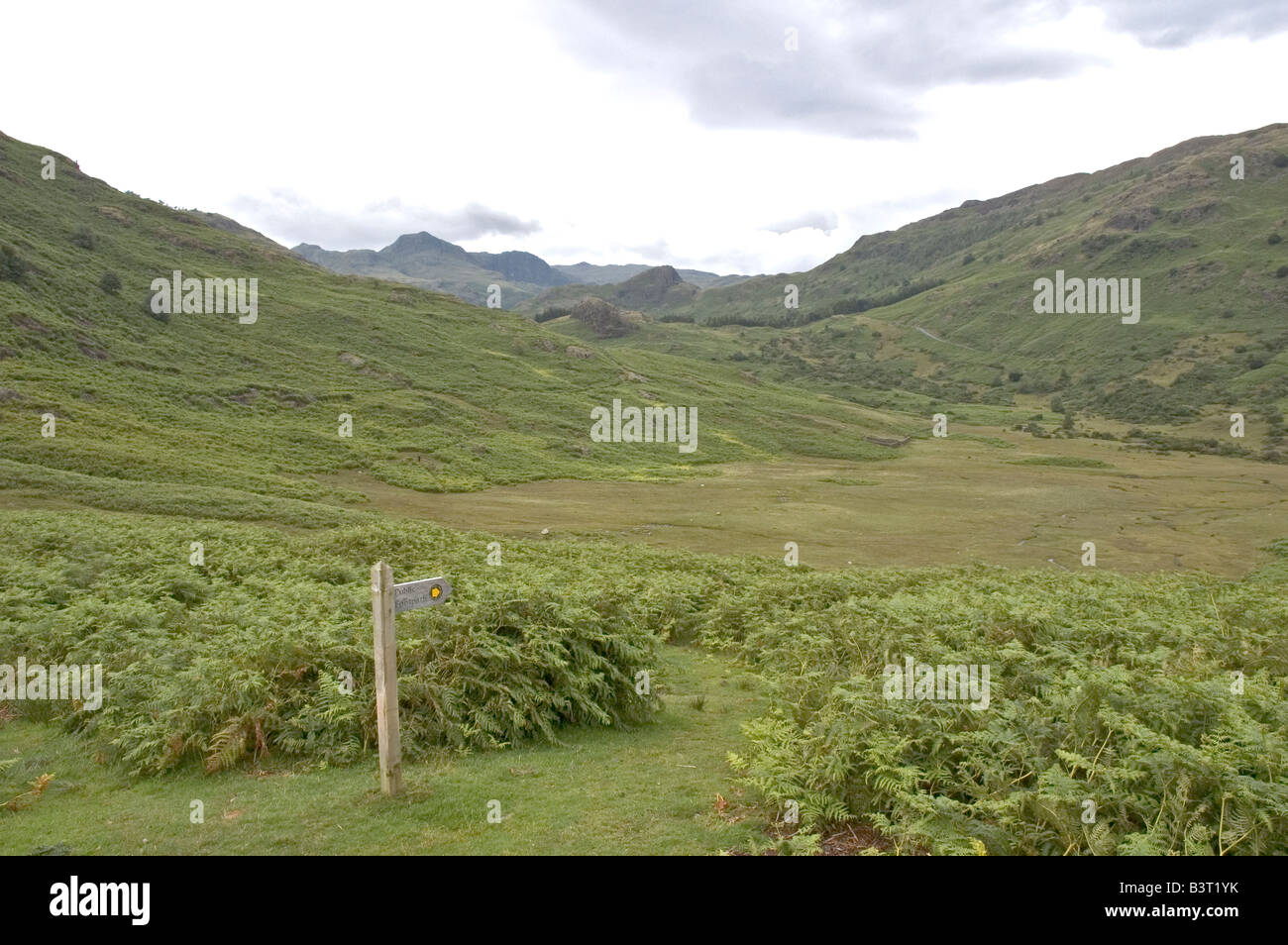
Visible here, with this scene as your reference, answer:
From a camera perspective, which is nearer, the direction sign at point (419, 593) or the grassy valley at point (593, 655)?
the grassy valley at point (593, 655)

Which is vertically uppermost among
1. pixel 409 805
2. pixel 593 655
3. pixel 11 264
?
pixel 11 264

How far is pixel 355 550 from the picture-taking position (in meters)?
25.8

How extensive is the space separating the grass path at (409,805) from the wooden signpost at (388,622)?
0.91 meters

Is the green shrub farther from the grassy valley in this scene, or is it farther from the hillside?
the grassy valley

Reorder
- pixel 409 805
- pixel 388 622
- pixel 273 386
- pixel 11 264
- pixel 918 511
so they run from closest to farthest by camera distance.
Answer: pixel 388 622
pixel 409 805
pixel 918 511
pixel 11 264
pixel 273 386

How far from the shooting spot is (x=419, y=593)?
8.91m

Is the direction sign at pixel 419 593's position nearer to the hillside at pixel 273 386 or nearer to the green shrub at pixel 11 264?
the hillside at pixel 273 386

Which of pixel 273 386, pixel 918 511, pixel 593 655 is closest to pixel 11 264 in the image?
pixel 273 386

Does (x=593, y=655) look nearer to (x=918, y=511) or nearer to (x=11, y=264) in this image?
(x=918, y=511)

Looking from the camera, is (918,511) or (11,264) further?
(11,264)

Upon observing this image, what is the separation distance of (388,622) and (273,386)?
81.5 m

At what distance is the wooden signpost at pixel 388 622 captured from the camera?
865 cm

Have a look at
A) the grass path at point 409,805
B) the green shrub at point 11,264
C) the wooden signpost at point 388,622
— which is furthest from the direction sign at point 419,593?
the green shrub at point 11,264
